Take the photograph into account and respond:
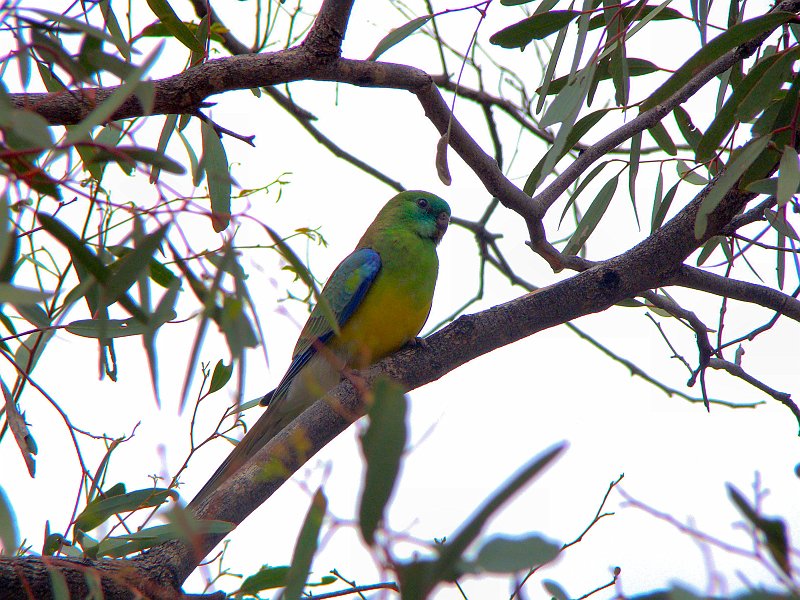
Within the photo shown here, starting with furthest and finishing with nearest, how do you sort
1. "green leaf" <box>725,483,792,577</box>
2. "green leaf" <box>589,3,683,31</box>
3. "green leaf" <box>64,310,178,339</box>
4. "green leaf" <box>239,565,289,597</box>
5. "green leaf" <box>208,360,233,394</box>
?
"green leaf" <box>208,360,233,394</box> < "green leaf" <box>589,3,683,31</box> < "green leaf" <box>239,565,289,597</box> < "green leaf" <box>64,310,178,339</box> < "green leaf" <box>725,483,792,577</box>

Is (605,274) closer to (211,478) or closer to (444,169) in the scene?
(444,169)

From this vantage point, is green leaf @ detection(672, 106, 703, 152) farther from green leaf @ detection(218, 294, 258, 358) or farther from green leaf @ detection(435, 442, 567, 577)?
green leaf @ detection(435, 442, 567, 577)

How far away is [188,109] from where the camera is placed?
1919 millimetres

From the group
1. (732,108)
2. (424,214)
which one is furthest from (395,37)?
(424,214)

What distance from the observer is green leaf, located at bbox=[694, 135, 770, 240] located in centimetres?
166

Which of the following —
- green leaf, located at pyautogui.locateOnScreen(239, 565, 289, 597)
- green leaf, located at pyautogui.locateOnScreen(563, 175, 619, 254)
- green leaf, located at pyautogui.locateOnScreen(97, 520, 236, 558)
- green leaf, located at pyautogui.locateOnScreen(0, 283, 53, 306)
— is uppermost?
green leaf, located at pyautogui.locateOnScreen(563, 175, 619, 254)

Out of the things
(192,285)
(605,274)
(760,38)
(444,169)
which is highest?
(444,169)

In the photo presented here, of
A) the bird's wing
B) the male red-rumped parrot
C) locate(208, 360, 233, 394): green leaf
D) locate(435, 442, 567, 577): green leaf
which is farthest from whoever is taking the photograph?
the bird's wing

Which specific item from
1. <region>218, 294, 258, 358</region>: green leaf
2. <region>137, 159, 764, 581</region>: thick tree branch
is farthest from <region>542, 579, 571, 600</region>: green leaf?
<region>137, 159, 764, 581</region>: thick tree branch

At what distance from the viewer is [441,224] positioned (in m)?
4.18

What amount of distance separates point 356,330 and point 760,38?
82.4 inches

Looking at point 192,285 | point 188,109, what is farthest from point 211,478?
point 192,285

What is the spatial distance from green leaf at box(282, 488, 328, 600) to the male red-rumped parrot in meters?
1.95

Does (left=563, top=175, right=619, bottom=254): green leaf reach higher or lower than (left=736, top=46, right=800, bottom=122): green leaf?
higher
